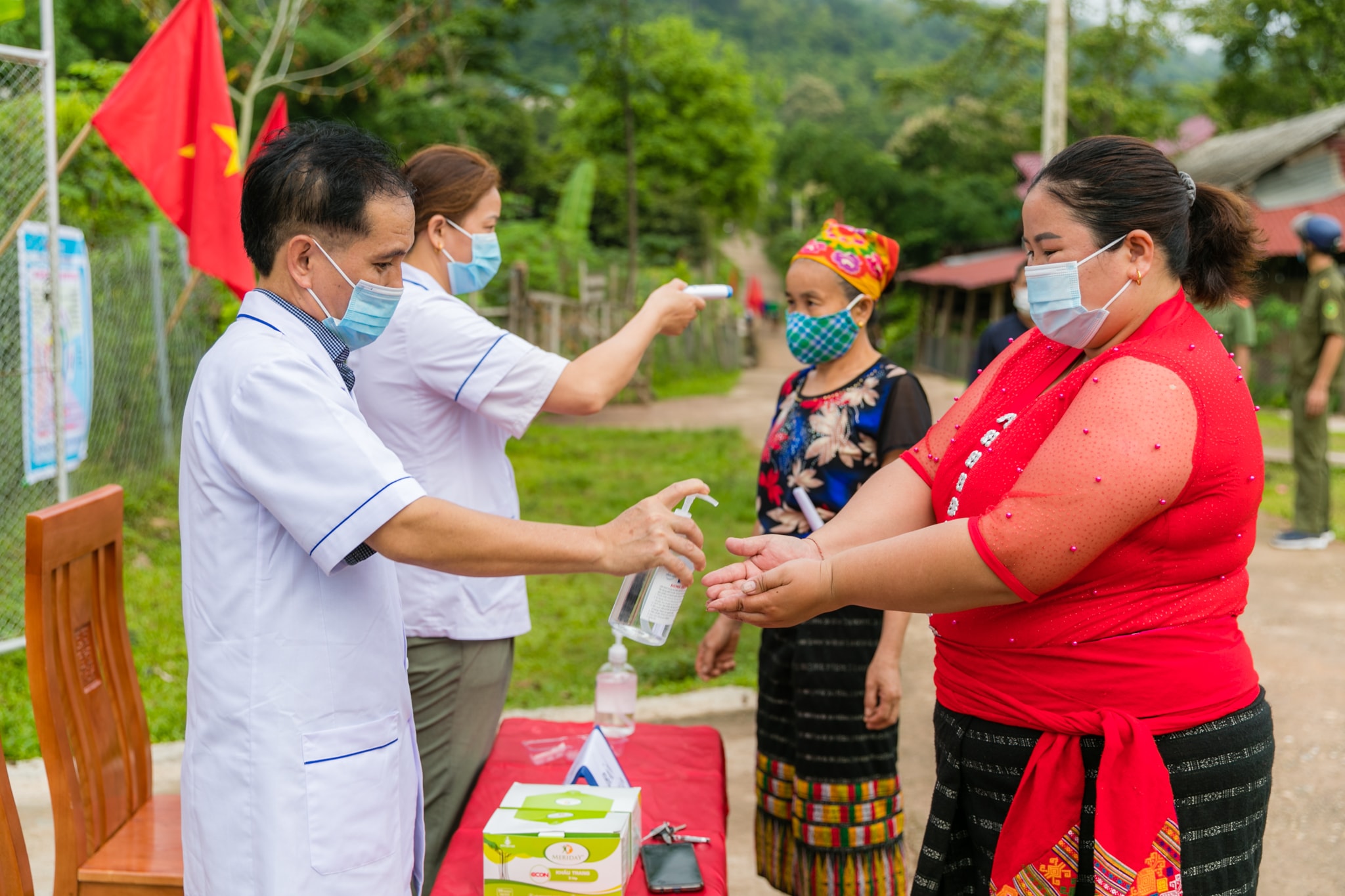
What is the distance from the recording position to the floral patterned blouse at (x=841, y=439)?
2.76 meters

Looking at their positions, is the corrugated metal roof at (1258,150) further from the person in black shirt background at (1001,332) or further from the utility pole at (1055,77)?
the person in black shirt background at (1001,332)

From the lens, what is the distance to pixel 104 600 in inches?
104

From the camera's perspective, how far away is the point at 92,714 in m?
2.54

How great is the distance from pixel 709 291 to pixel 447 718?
4.00 ft

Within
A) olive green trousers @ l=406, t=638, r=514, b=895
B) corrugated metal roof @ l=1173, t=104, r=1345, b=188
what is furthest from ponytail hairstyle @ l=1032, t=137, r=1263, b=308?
corrugated metal roof @ l=1173, t=104, r=1345, b=188

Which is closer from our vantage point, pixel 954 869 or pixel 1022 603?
pixel 1022 603

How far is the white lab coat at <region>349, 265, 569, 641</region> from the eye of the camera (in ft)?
7.57

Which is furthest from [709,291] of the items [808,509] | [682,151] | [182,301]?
[682,151]

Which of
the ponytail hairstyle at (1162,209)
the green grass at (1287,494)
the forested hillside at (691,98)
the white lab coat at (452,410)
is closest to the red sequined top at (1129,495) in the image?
the ponytail hairstyle at (1162,209)

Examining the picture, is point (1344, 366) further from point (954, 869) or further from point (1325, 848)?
point (954, 869)

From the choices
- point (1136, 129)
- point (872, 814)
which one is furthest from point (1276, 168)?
point (872, 814)

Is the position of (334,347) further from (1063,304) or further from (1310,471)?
(1310,471)

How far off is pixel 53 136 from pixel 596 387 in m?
3.39

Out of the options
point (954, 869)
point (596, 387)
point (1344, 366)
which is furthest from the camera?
point (1344, 366)
